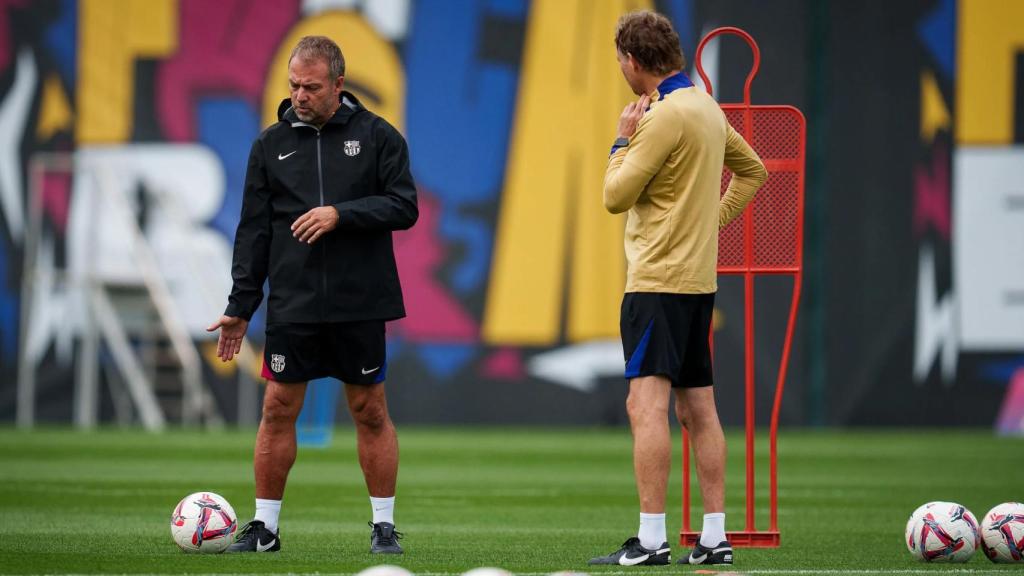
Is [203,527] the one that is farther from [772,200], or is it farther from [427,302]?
[427,302]

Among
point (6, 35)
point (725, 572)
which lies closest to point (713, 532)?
point (725, 572)

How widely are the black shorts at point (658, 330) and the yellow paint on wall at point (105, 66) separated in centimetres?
1296

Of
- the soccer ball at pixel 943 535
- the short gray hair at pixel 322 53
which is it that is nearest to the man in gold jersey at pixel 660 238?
the soccer ball at pixel 943 535

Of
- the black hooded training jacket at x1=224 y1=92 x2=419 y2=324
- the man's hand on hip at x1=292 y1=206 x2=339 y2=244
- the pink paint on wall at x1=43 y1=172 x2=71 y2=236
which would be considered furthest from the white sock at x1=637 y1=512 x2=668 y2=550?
the pink paint on wall at x1=43 y1=172 x2=71 y2=236

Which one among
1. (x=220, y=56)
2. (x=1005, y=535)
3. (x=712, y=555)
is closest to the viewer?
(x=712, y=555)

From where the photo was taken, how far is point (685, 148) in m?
5.58

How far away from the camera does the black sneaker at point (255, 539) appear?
604 centimetres

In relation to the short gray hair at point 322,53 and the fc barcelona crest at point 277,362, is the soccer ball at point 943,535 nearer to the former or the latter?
the fc barcelona crest at point 277,362

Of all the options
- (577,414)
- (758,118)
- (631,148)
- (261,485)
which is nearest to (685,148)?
(631,148)

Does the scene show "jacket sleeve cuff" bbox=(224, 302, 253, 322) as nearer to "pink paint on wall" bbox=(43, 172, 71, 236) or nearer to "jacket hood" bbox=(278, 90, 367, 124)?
"jacket hood" bbox=(278, 90, 367, 124)

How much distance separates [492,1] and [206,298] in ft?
15.2

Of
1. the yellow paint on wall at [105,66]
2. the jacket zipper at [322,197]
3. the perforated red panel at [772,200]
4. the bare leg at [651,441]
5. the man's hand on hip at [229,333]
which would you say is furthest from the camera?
the yellow paint on wall at [105,66]

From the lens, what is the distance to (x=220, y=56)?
17672mm

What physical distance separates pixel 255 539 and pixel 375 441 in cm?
60
